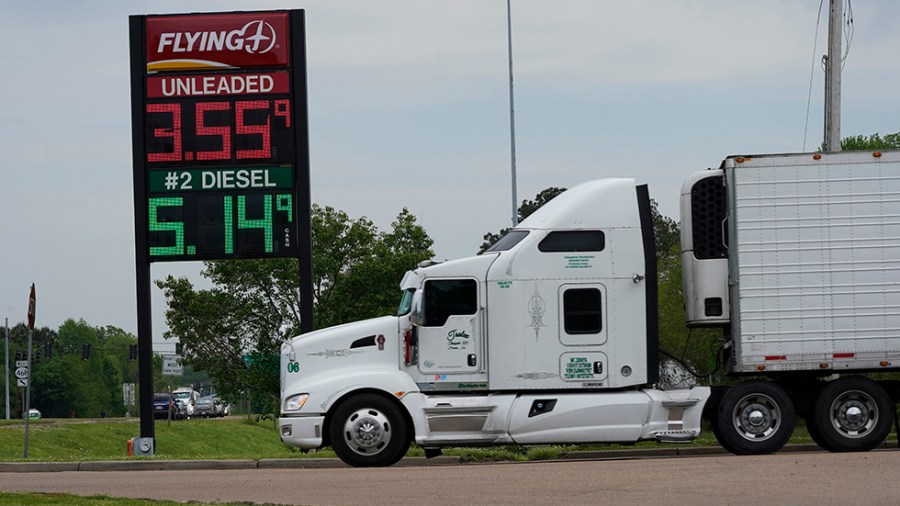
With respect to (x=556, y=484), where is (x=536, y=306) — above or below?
above

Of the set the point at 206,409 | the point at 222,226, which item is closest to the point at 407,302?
the point at 222,226

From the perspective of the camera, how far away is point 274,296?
4947cm

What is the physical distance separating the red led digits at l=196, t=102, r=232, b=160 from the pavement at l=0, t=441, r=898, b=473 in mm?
5097

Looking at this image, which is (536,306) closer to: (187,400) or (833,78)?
(833,78)

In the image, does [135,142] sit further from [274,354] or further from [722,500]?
[274,354]

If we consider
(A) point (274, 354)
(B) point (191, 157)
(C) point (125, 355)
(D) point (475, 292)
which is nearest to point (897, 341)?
(D) point (475, 292)

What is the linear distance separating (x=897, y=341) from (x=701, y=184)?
3220 mm

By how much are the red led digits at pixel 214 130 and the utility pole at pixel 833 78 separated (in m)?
9.96

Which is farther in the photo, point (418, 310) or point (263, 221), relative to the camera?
point (263, 221)

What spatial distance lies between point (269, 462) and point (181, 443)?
32.3 meters

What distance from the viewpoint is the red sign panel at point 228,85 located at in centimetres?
2306

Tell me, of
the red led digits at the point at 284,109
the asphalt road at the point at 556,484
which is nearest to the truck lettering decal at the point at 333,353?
the asphalt road at the point at 556,484

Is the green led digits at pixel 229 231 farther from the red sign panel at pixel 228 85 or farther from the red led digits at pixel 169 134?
the red sign panel at pixel 228 85

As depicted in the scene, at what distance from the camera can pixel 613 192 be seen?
60.1 feet
